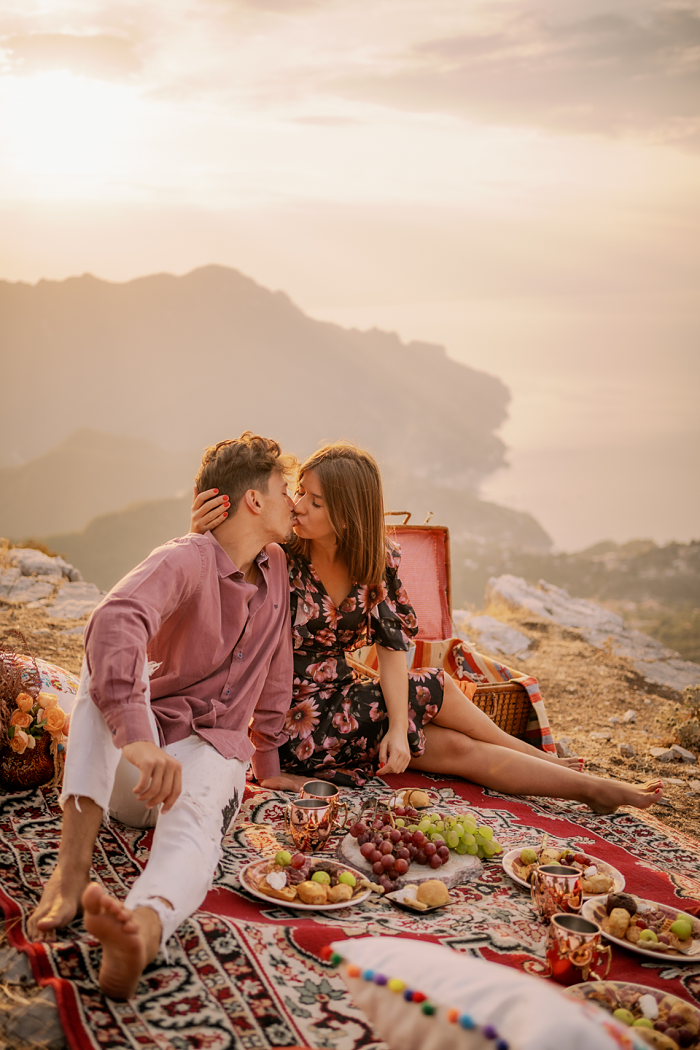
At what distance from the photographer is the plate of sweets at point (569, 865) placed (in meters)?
Result: 2.77

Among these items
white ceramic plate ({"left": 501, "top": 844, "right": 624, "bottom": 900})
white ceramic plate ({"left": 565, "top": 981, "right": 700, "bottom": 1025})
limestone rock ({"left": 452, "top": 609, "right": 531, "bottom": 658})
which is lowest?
limestone rock ({"left": 452, "top": 609, "right": 531, "bottom": 658})

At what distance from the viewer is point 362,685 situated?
3764mm

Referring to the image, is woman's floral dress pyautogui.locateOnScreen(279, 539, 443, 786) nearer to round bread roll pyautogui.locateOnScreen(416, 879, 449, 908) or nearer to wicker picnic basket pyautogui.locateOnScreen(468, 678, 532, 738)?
wicker picnic basket pyautogui.locateOnScreen(468, 678, 532, 738)

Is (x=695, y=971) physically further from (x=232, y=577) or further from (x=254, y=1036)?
(x=232, y=577)

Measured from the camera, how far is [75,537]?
1241 inches

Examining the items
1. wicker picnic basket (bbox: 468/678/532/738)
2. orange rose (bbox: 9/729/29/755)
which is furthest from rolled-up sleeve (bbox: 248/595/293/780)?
wicker picnic basket (bbox: 468/678/532/738)

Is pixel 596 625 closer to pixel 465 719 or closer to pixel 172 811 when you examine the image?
pixel 465 719

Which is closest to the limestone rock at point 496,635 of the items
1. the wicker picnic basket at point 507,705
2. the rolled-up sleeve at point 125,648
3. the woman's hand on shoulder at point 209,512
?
the wicker picnic basket at point 507,705

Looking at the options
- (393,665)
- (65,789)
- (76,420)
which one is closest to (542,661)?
(393,665)

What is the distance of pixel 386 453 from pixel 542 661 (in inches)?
1164

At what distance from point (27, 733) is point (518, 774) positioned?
2197mm

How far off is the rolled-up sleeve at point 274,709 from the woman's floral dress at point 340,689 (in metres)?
0.11

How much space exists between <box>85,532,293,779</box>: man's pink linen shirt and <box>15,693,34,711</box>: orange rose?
2.09ft

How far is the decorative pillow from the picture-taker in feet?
4.07
